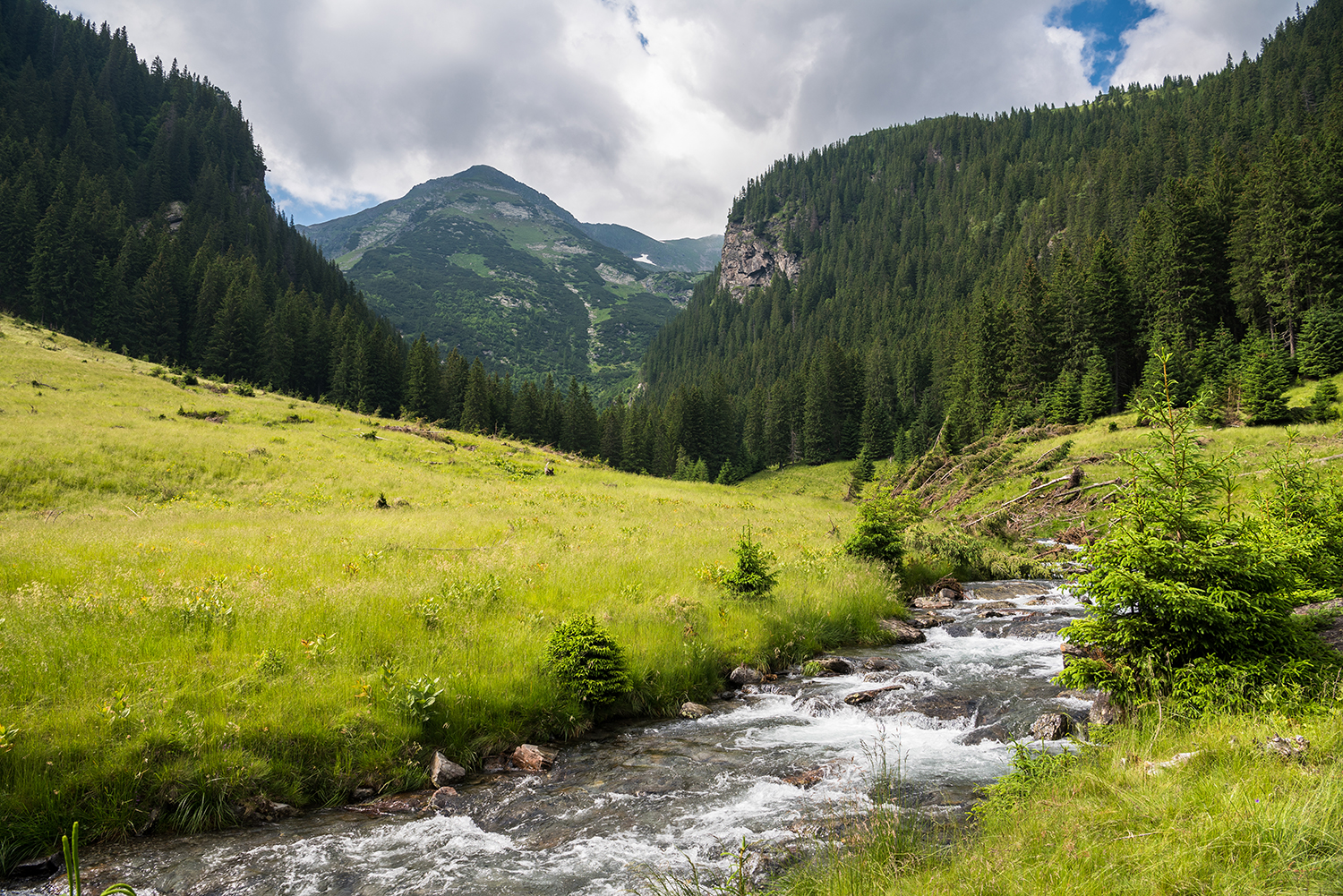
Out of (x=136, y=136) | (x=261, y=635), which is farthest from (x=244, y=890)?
(x=136, y=136)

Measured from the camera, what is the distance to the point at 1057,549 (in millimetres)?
21828

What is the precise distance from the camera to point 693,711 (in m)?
9.27

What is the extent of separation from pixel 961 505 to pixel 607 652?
123ft

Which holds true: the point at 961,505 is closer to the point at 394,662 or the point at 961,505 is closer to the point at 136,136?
the point at 394,662

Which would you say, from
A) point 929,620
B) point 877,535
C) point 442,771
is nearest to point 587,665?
point 442,771

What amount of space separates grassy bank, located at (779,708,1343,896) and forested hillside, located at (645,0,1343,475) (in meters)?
5.59

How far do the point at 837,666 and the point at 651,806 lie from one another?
7036mm

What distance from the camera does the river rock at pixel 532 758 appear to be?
7.20m

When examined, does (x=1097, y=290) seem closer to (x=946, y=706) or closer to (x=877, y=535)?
(x=877, y=535)

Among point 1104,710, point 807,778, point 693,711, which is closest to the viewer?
point 807,778

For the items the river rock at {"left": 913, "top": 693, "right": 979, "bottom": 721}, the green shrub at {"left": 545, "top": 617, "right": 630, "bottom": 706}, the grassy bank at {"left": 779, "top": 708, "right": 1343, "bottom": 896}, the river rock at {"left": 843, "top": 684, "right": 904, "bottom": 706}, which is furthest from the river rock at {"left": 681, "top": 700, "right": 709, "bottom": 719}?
the grassy bank at {"left": 779, "top": 708, "right": 1343, "bottom": 896}

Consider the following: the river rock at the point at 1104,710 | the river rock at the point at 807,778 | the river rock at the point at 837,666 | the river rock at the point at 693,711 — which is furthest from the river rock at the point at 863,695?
the river rock at the point at 1104,710

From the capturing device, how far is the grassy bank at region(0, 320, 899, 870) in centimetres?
553

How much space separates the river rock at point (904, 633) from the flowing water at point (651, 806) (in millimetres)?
3394
